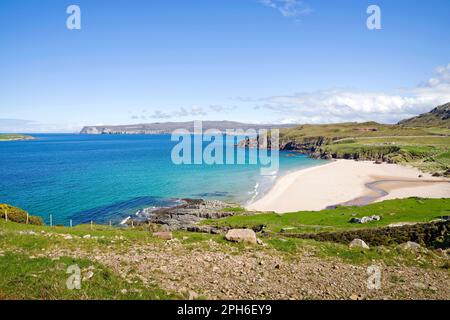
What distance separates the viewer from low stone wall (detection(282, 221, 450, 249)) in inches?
1106

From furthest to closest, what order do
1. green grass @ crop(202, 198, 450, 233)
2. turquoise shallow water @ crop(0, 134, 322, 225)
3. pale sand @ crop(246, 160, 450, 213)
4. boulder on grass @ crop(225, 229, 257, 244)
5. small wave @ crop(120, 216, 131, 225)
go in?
1. pale sand @ crop(246, 160, 450, 213)
2. turquoise shallow water @ crop(0, 134, 322, 225)
3. small wave @ crop(120, 216, 131, 225)
4. green grass @ crop(202, 198, 450, 233)
5. boulder on grass @ crop(225, 229, 257, 244)

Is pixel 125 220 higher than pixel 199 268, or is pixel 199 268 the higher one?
pixel 199 268

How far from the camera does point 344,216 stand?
149ft

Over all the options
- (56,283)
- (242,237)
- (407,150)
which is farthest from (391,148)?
(56,283)

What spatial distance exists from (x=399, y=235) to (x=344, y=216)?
1587 cm

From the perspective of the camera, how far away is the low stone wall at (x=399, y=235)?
28.1 meters

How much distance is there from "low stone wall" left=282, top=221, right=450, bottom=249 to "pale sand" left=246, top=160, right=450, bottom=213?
26.5 metres

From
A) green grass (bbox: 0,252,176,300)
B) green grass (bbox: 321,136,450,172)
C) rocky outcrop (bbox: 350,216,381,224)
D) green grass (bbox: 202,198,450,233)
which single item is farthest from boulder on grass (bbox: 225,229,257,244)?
green grass (bbox: 321,136,450,172)

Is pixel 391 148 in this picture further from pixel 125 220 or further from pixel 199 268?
pixel 199 268

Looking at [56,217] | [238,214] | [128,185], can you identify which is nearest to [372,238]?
[238,214]

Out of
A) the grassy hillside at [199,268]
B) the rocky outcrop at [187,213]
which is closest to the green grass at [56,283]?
the grassy hillside at [199,268]

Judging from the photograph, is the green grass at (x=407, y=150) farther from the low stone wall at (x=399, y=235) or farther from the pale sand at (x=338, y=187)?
the low stone wall at (x=399, y=235)

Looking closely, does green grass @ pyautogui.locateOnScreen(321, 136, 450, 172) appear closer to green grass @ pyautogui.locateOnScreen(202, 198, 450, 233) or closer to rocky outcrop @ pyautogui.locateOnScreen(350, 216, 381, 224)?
green grass @ pyautogui.locateOnScreen(202, 198, 450, 233)
